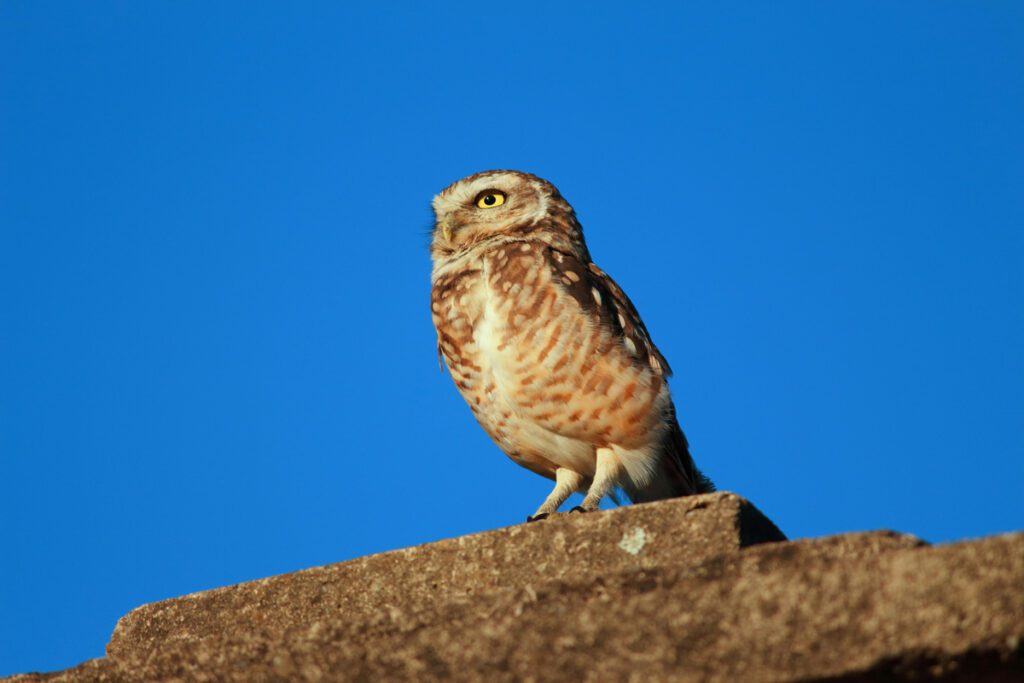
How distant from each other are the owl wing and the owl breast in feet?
0.04

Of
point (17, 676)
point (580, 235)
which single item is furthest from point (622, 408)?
point (17, 676)

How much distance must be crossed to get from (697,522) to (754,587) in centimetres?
92

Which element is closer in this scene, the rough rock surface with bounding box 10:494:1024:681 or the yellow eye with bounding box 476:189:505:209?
the rough rock surface with bounding box 10:494:1024:681

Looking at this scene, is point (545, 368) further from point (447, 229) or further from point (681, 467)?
point (447, 229)

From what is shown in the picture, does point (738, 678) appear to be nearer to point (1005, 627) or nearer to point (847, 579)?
point (847, 579)

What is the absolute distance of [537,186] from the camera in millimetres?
7160

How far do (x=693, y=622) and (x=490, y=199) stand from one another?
5134 millimetres

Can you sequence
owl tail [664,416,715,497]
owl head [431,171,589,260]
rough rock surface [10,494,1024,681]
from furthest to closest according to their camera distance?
owl head [431,171,589,260] → owl tail [664,416,715,497] → rough rock surface [10,494,1024,681]

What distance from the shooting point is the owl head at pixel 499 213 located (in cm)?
689

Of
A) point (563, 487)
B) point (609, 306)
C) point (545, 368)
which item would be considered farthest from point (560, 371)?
point (563, 487)

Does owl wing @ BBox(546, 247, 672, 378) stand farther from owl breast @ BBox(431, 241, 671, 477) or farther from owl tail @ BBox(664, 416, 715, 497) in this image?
owl tail @ BBox(664, 416, 715, 497)

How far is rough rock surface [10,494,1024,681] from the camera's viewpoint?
82.4 inches

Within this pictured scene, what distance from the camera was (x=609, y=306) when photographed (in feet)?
20.0

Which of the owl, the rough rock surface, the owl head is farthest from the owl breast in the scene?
the rough rock surface
